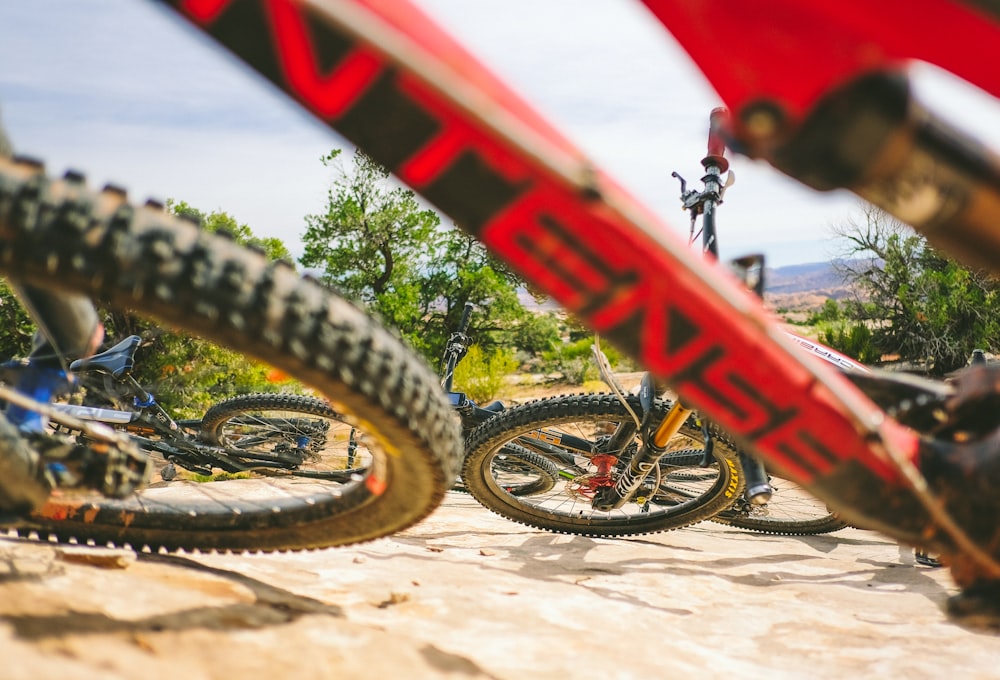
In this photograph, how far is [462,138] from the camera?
3.84 ft

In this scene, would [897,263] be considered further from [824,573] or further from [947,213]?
[947,213]

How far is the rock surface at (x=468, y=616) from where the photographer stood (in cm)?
144

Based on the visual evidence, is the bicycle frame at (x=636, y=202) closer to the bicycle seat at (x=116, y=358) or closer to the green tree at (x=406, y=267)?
the bicycle seat at (x=116, y=358)

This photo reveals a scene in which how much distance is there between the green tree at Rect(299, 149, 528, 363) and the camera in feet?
68.0

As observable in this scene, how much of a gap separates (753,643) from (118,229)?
253 cm

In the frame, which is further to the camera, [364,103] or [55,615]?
[55,615]

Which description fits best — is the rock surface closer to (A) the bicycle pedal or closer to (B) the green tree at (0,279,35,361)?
(A) the bicycle pedal

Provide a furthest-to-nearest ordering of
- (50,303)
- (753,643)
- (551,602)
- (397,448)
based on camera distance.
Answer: (551,602)
(753,643)
(50,303)
(397,448)

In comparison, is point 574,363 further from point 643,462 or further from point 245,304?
point 245,304

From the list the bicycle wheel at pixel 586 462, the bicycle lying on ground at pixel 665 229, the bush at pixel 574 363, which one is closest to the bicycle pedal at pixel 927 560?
the bicycle wheel at pixel 586 462

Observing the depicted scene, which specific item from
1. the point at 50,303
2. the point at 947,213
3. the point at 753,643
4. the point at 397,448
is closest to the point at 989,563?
the point at 947,213

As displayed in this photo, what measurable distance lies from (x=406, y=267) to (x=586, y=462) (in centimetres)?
1789

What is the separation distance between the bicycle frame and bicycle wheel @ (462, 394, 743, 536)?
A: 6.24ft

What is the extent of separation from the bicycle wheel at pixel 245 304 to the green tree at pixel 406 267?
722 inches
